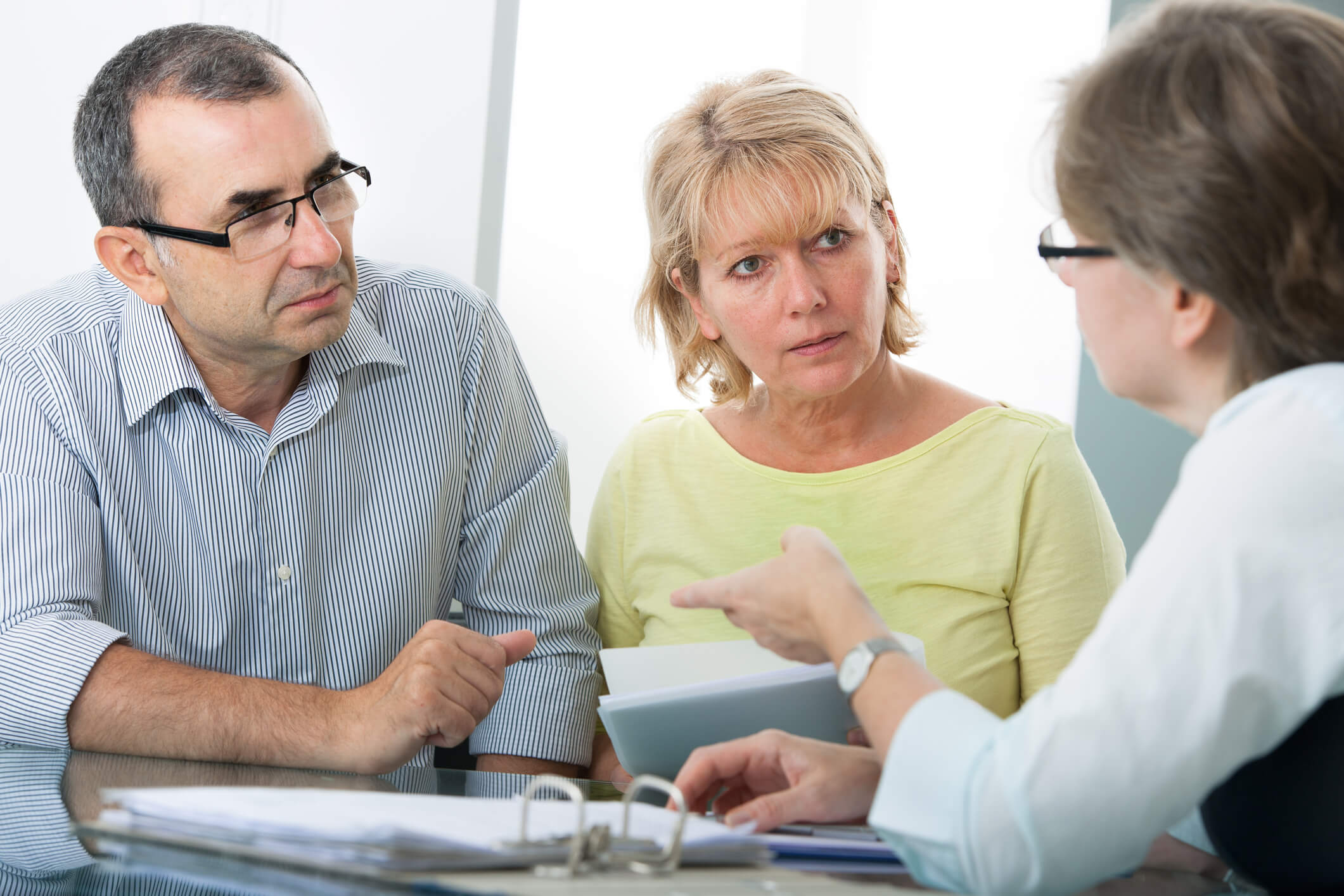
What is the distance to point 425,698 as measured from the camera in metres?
1.31

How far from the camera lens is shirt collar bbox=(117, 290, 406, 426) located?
5.29 ft

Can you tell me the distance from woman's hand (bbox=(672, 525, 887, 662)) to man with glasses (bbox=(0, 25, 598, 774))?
0.42 meters

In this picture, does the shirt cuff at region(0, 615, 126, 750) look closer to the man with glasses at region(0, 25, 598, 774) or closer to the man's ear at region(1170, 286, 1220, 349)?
the man with glasses at region(0, 25, 598, 774)

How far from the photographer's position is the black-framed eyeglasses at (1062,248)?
88 cm

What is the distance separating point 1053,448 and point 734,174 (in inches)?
23.7

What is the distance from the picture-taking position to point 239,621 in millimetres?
1668

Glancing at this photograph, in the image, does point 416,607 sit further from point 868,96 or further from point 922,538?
point 868,96

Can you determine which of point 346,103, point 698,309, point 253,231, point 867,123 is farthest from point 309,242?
point 867,123

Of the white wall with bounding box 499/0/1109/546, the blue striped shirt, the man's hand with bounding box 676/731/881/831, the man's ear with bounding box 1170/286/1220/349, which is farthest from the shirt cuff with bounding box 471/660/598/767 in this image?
the man's ear with bounding box 1170/286/1220/349

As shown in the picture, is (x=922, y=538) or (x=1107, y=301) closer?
(x=1107, y=301)

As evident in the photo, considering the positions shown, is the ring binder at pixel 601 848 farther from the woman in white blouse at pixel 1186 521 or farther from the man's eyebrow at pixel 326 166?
the man's eyebrow at pixel 326 166

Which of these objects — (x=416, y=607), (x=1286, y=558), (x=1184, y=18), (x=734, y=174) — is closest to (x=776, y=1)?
(x=734, y=174)

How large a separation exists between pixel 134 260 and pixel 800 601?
1.20 meters

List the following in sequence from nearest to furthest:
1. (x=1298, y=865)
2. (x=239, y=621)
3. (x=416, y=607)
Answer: (x=1298, y=865) → (x=239, y=621) → (x=416, y=607)
